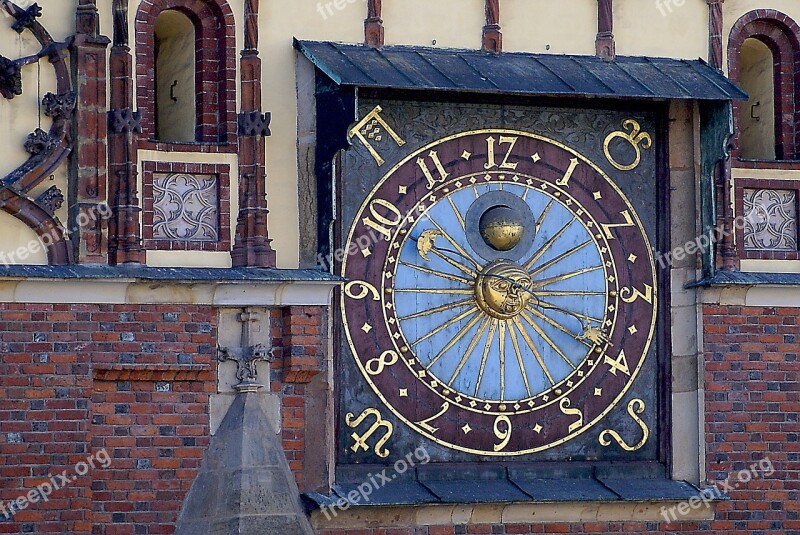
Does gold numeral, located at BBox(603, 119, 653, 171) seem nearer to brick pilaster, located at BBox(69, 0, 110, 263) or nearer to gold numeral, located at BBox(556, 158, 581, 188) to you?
gold numeral, located at BBox(556, 158, 581, 188)

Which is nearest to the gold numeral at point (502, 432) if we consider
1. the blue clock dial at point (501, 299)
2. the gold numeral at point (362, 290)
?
the blue clock dial at point (501, 299)

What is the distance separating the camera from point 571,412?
642 inches

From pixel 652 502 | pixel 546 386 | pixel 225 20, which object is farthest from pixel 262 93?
pixel 652 502

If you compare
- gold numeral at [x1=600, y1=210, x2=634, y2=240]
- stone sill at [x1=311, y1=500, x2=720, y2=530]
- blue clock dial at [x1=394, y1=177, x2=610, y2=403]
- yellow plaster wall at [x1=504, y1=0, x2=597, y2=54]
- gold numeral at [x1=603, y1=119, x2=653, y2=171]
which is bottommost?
stone sill at [x1=311, y1=500, x2=720, y2=530]

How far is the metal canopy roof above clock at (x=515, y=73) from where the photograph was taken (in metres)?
15.6

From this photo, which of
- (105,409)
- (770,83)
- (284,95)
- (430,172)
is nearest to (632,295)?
(430,172)

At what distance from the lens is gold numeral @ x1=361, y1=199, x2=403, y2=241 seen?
52.4 feet

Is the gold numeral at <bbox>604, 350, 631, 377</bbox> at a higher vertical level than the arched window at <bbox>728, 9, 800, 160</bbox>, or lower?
lower

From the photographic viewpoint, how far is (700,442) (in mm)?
16438

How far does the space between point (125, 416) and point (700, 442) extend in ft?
13.4

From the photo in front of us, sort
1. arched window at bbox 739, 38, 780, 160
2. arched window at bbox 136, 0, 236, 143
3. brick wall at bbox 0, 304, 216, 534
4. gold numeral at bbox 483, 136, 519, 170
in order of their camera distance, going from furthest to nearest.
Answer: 1. arched window at bbox 739, 38, 780, 160
2. gold numeral at bbox 483, 136, 519, 170
3. arched window at bbox 136, 0, 236, 143
4. brick wall at bbox 0, 304, 216, 534

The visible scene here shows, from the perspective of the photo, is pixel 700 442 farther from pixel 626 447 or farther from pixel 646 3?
pixel 646 3

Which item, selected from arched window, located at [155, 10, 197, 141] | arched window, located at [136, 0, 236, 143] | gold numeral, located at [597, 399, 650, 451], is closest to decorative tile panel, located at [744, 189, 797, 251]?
gold numeral, located at [597, 399, 650, 451]

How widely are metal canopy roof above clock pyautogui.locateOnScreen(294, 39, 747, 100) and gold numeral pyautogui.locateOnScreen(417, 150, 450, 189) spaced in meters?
0.65
